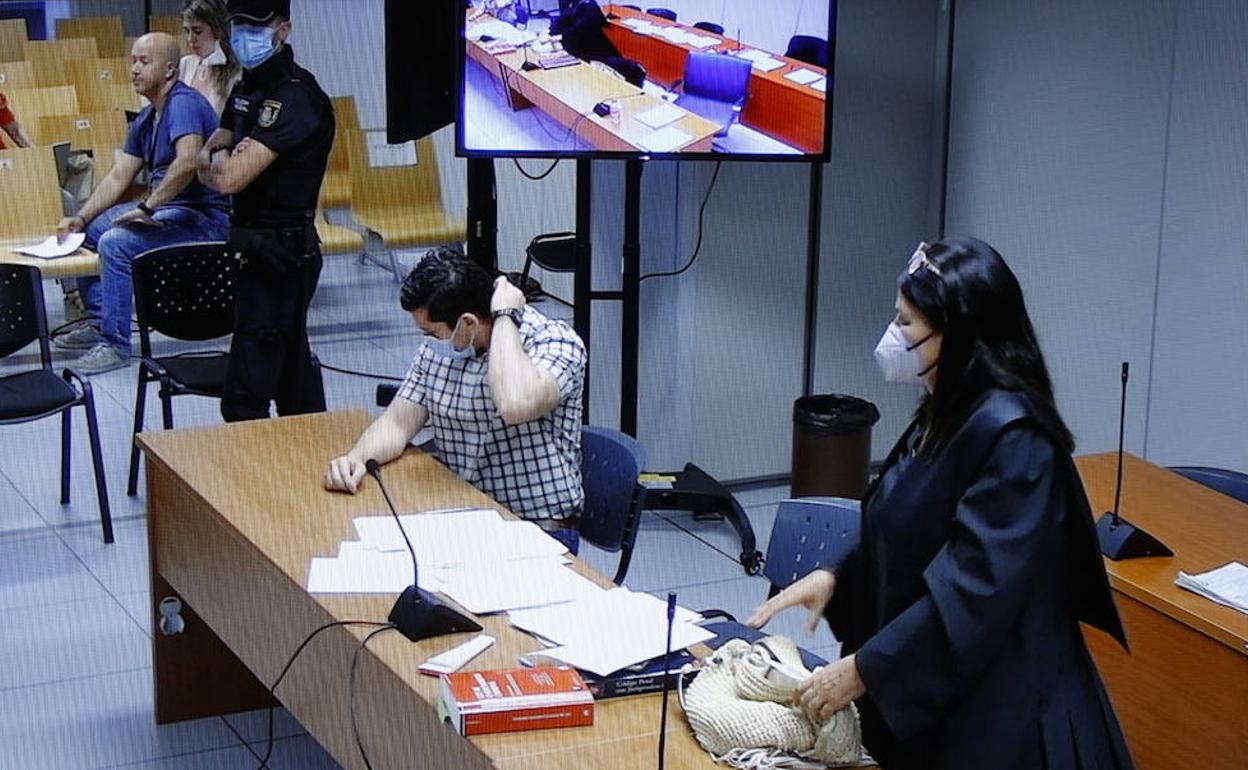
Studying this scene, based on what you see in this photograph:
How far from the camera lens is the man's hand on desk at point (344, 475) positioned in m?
3.61

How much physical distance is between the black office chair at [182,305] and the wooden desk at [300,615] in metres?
1.43

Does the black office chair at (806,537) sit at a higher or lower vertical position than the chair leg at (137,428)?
higher

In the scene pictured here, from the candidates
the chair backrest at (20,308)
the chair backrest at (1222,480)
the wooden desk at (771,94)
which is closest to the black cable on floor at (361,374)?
the chair backrest at (20,308)

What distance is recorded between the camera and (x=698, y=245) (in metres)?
5.44

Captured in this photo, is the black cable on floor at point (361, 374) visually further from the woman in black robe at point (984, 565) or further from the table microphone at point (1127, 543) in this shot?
the woman in black robe at point (984, 565)

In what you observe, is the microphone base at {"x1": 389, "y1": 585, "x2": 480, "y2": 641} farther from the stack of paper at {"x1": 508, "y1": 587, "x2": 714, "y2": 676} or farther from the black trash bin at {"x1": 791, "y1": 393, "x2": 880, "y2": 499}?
the black trash bin at {"x1": 791, "y1": 393, "x2": 880, "y2": 499}

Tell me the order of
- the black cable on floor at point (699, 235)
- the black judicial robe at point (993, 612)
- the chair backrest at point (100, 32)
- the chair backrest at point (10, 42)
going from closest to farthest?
the black judicial robe at point (993, 612) < the black cable on floor at point (699, 235) < the chair backrest at point (10, 42) < the chair backrest at point (100, 32)

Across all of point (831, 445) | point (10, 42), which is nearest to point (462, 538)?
point (831, 445)

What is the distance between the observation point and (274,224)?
5090 millimetres

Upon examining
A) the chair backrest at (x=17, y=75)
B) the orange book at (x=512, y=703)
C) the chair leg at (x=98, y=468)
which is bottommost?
the chair leg at (x=98, y=468)

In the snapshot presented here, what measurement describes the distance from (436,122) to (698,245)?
102 centimetres

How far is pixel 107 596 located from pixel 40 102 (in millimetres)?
4511

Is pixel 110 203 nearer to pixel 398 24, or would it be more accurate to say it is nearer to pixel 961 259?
pixel 398 24

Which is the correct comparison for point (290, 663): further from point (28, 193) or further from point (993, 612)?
point (28, 193)
